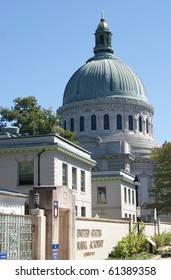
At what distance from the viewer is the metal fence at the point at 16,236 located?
611 inches

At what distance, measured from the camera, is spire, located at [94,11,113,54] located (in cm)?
10225

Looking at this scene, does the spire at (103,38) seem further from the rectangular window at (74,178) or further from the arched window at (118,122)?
the rectangular window at (74,178)

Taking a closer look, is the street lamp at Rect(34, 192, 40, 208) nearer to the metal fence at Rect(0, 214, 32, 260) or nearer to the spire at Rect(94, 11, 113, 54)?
the metal fence at Rect(0, 214, 32, 260)

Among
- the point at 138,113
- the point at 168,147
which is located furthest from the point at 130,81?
the point at 168,147

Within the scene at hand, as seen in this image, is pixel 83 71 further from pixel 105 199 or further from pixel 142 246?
pixel 142 246

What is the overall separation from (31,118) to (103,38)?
2089 inches

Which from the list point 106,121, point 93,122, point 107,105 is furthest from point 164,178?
point 107,105

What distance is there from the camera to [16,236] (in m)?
16.3

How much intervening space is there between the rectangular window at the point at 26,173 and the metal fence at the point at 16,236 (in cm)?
1896

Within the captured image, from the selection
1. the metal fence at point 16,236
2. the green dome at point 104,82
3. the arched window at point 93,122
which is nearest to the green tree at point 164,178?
the arched window at point 93,122

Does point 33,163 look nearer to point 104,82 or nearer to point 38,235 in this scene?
point 38,235

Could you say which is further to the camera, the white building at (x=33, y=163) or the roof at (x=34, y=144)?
the roof at (x=34, y=144)

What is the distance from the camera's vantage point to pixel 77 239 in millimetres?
22078

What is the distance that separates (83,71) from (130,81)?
29.2ft
